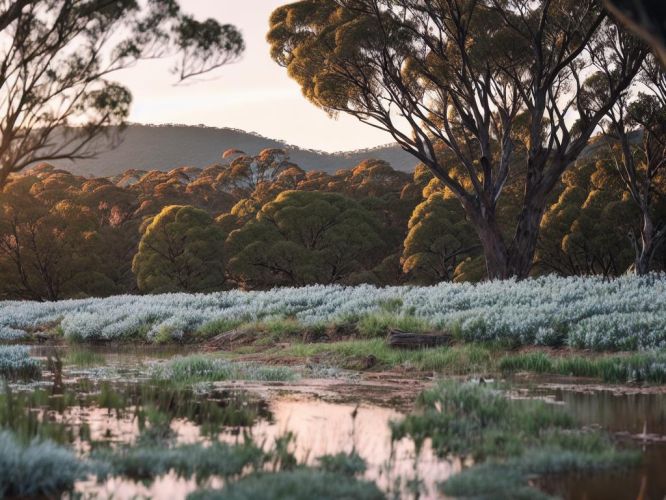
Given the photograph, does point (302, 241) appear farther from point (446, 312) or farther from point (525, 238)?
point (446, 312)

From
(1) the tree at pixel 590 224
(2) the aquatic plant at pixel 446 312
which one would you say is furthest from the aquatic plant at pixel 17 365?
(1) the tree at pixel 590 224

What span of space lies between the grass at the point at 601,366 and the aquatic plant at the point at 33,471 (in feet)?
31.1

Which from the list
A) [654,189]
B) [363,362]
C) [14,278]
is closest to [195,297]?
[363,362]

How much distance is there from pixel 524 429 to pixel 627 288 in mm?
13792

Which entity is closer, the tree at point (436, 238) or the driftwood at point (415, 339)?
the driftwood at point (415, 339)

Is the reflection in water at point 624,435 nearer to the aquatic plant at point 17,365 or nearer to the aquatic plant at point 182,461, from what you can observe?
the aquatic plant at point 182,461

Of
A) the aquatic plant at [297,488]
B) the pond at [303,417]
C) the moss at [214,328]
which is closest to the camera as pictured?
the aquatic plant at [297,488]

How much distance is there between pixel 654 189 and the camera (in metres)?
42.8

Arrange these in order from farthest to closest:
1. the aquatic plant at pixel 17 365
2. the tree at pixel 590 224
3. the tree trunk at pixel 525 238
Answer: the tree at pixel 590 224 → the tree trunk at pixel 525 238 → the aquatic plant at pixel 17 365

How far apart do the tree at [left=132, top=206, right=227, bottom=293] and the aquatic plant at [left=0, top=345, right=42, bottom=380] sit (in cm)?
3456

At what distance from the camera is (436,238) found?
51.3 meters

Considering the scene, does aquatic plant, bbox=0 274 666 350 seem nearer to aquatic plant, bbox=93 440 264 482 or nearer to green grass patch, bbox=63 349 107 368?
green grass patch, bbox=63 349 107 368

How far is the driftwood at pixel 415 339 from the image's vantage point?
17453 mm

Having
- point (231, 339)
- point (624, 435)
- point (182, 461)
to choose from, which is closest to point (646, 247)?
point (231, 339)
